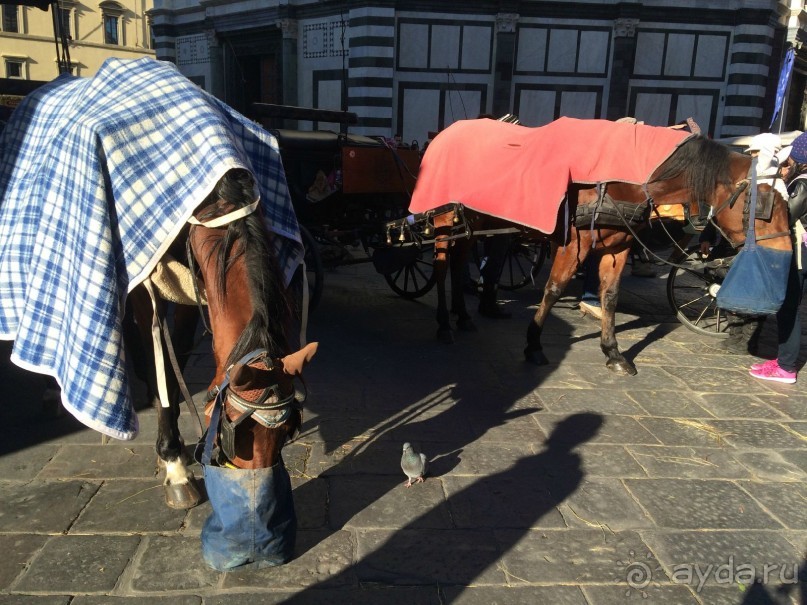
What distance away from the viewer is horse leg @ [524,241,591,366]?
4855mm

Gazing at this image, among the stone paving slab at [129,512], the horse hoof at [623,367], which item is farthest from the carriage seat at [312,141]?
the stone paving slab at [129,512]

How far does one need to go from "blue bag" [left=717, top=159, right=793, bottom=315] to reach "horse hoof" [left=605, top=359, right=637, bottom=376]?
95 cm

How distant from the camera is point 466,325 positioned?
612cm

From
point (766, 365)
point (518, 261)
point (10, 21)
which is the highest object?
point (10, 21)

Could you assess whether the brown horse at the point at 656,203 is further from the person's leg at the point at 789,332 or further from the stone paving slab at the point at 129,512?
the stone paving slab at the point at 129,512

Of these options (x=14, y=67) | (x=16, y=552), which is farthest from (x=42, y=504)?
(x=14, y=67)

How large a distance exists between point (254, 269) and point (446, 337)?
148 inches

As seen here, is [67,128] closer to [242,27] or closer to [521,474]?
[521,474]

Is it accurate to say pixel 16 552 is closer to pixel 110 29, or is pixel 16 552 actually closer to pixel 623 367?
pixel 623 367

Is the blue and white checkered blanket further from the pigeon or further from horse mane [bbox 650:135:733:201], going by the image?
horse mane [bbox 650:135:733:201]

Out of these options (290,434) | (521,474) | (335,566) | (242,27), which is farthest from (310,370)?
(242,27)

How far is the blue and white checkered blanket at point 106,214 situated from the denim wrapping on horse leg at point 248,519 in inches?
19.2

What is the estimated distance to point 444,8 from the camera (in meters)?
14.7

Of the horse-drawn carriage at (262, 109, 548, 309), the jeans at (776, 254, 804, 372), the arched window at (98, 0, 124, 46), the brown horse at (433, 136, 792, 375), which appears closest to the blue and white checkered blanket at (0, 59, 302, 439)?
the brown horse at (433, 136, 792, 375)
